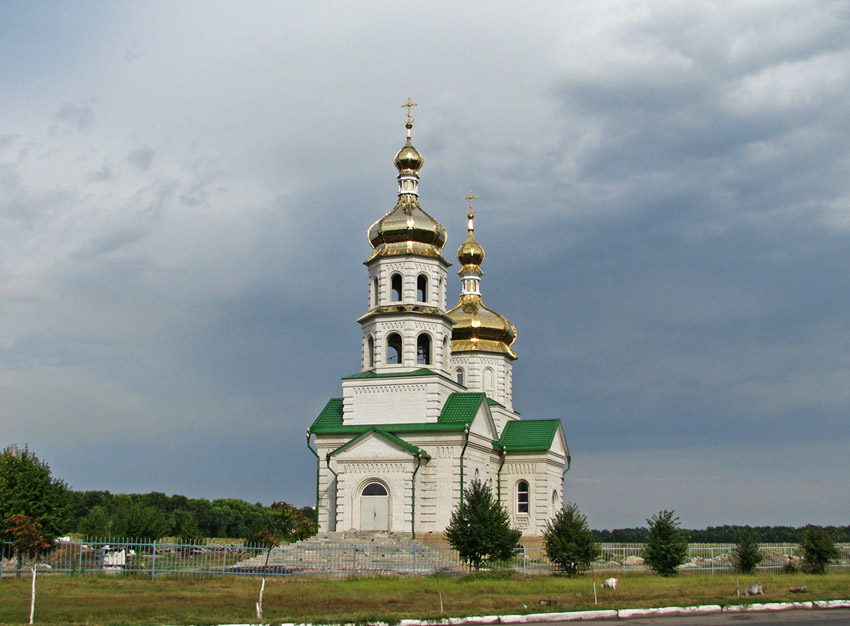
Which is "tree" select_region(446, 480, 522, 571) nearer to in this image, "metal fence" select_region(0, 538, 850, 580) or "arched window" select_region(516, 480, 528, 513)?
"metal fence" select_region(0, 538, 850, 580)

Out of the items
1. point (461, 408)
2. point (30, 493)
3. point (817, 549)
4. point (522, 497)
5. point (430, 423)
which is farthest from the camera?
point (522, 497)

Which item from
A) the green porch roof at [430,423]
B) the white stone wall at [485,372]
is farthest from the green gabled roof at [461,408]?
the white stone wall at [485,372]

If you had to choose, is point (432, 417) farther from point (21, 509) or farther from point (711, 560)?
point (21, 509)

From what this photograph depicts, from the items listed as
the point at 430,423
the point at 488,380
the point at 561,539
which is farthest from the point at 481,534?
the point at 488,380

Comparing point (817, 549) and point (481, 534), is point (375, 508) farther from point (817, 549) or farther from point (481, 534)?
point (817, 549)

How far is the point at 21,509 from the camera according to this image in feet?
83.0

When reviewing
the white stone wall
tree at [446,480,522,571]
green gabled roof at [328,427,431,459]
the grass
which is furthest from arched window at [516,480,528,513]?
the grass

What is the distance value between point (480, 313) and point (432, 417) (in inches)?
458

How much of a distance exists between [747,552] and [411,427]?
11.9 meters

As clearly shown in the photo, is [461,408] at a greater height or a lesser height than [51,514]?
greater

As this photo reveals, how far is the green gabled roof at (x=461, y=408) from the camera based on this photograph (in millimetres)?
34106

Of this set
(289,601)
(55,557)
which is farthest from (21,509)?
(289,601)

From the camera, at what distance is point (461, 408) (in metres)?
34.7

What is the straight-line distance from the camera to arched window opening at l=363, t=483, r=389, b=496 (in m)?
32.9
